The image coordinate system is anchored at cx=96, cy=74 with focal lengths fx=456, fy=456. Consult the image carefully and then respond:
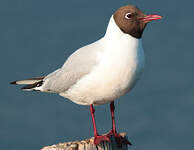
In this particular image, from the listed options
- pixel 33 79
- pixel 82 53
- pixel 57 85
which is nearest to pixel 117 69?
pixel 82 53

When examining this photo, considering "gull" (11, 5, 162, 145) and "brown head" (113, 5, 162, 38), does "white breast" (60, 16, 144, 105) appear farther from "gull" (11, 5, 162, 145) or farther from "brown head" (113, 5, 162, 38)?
"brown head" (113, 5, 162, 38)

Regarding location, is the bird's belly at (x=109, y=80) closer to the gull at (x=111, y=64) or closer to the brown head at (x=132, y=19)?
the gull at (x=111, y=64)

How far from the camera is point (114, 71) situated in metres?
6.72

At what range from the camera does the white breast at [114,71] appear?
674 cm

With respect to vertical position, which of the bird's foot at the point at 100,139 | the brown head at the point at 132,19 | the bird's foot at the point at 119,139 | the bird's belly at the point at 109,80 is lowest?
the bird's foot at the point at 119,139

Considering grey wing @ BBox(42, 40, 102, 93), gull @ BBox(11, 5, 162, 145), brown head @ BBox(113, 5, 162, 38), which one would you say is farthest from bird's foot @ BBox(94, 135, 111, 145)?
brown head @ BBox(113, 5, 162, 38)

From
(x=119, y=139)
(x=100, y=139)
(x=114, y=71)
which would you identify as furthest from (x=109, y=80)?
(x=119, y=139)

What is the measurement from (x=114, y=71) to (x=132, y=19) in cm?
85

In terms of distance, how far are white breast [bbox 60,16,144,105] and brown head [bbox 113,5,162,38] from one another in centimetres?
11

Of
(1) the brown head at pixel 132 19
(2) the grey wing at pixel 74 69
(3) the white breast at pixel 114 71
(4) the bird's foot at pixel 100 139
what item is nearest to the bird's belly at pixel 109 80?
(3) the white breast at pixel 114 71

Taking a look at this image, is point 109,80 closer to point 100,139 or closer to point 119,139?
point 100,139

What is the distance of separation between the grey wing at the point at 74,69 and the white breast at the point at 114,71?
3.8 inches

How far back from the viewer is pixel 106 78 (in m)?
6.73

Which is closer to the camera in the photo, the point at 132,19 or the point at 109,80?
the point at 109,80
